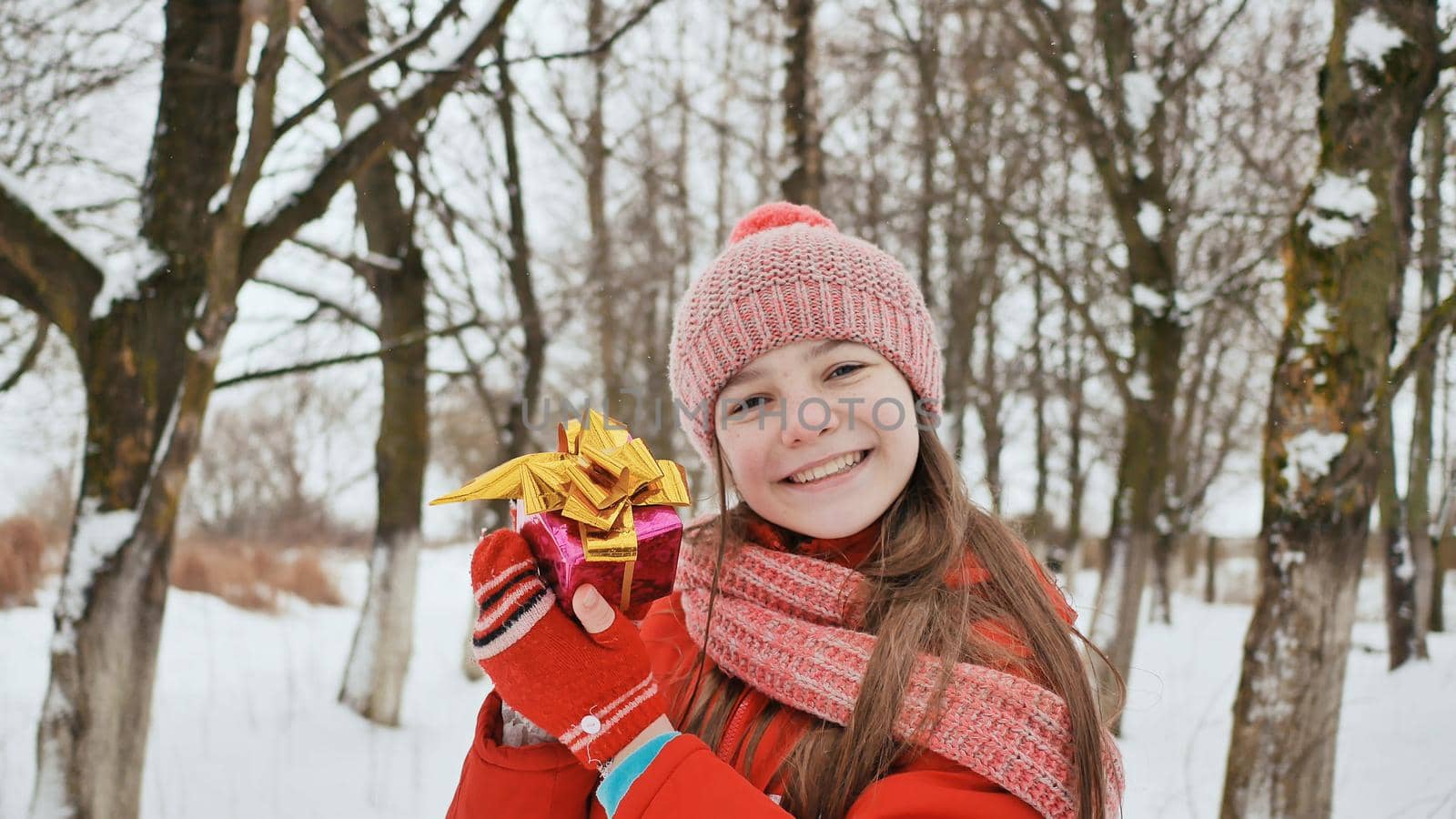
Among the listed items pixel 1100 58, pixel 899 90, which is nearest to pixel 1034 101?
pixel 1100 58

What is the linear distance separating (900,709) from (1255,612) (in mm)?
2160

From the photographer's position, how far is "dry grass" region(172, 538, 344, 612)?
8852 mm

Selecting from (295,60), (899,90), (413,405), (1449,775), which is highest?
(899,90)

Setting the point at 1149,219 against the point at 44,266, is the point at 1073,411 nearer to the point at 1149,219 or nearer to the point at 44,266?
the point at 1149,219

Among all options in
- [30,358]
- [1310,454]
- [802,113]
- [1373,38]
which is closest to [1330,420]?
[1310,454]

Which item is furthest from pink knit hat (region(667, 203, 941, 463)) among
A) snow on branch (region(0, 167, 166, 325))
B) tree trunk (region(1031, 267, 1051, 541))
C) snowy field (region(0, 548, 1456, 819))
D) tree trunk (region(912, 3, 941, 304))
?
tree trunk (region(1031, 267, 1051, 541))

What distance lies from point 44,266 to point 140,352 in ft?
1.28

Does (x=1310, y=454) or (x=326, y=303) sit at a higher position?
(x=326, y=303)

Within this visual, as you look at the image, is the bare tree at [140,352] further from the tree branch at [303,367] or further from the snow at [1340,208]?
the snow at [1340,208]

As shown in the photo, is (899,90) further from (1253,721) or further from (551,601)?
(551,601)

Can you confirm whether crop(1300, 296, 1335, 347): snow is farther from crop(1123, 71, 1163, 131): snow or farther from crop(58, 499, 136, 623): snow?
crop(58, 499, 136, 623): snow

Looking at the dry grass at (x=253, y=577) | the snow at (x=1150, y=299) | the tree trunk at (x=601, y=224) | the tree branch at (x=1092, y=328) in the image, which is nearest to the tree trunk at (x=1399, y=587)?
the tree branch at (x=1092, y=328)

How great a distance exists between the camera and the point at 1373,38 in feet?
8.80

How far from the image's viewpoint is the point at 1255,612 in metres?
2.78
